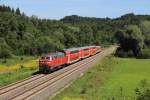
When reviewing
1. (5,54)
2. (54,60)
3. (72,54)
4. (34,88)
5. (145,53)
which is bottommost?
(5,54)

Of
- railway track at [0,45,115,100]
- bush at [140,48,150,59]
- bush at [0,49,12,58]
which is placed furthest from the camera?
bush at [0,49,12,58]

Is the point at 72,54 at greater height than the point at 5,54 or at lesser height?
greater

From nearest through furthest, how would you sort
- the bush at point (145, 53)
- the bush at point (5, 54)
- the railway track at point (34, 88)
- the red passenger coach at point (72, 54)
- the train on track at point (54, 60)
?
1. the railway track at point (34, 88)
2. the train on track at point (54, 60)
3. the red passenger coach at point (72, 54)
4. the bush at point (145, 53)
5. the bush at point (5, 54)

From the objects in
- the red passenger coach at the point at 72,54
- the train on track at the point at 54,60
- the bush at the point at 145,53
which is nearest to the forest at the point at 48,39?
the bush at the point at 145,53

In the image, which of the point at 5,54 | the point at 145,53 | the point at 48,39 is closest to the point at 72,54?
the point at 145,53

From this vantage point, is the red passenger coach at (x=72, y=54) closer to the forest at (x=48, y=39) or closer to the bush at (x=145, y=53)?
the bush at (x=145, y=53)

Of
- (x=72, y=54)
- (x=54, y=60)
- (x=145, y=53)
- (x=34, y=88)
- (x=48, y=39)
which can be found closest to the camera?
A: (x=34, y=88)

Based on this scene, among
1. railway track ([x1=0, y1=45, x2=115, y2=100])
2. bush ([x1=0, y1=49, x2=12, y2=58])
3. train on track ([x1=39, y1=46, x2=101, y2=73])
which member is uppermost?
train on track ([x1=39, y1=46, x2=101, y2=73])

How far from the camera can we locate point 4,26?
150125 mm

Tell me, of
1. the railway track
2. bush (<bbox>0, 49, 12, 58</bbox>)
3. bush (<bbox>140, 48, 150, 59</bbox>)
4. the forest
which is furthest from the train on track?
bush (<bbox>0, 49, 12, 58</bbox>)

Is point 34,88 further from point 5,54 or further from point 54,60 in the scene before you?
point 5,54

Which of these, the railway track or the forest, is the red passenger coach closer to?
the railway track

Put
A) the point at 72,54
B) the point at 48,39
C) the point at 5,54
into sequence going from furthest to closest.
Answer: the point at 48,39 < the point at 5,54 < the point at 72,54

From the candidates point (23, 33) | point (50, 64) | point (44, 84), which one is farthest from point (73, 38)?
point (44, 84)
